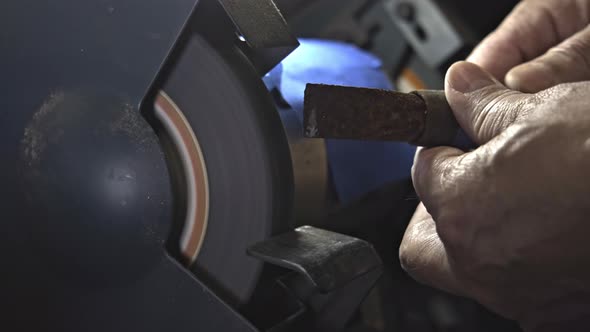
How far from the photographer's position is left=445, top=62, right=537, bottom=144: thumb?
54 centimetres

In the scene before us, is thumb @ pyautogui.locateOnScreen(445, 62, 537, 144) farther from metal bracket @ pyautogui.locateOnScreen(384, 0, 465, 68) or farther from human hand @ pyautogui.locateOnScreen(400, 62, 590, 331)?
metal bracket @ pyautogui.locateOnScreen(384, 0, 465, 68)

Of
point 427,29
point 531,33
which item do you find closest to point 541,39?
point 531,33

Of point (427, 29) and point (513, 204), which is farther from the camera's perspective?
point (427, 29)

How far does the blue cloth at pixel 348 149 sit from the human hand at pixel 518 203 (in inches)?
10.4

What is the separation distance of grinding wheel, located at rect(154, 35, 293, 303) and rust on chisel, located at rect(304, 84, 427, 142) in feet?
0.31

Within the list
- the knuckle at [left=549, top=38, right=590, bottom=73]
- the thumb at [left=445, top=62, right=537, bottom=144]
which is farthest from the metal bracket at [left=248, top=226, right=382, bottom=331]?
the knuckle at [left=549, top=38, right=590, bottom=73]

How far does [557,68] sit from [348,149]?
0.33 metres

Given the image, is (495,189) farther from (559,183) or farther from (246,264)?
(246,264)

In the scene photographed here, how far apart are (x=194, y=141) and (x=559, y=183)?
13.2 inches

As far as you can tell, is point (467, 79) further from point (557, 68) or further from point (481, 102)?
point (557, 68)

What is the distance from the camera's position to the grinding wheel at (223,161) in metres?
0.58

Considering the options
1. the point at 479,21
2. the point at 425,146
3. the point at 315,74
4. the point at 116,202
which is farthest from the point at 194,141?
the point at 479,21

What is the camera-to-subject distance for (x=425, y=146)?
615 mm

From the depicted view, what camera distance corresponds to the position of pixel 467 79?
62cm
